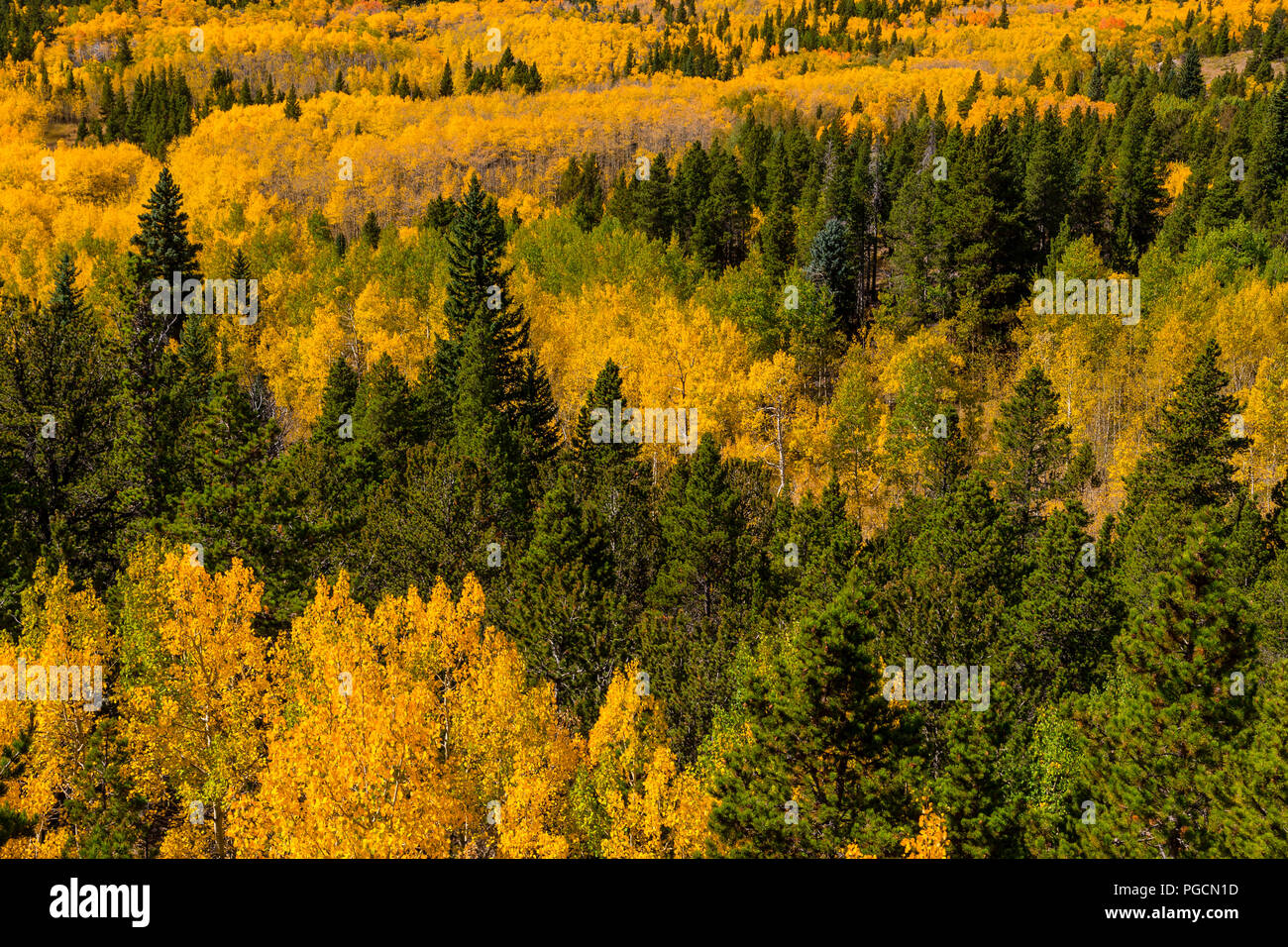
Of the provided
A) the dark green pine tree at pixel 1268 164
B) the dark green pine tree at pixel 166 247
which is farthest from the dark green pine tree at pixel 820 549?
the dark green pine tree at pixel 1268 164

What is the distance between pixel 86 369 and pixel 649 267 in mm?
44996

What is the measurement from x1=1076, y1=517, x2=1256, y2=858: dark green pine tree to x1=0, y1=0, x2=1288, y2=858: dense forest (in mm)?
105

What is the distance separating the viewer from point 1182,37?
154 m

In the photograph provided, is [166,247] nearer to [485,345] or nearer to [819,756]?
[485,345]

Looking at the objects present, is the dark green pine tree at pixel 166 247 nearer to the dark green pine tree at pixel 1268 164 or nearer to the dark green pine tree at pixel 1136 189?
the dark green pine tree at pixel 1136 189

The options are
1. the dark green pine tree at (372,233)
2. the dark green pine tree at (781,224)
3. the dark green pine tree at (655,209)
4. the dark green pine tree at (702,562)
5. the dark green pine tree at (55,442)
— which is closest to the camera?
the dark green pine tree at (55,442)

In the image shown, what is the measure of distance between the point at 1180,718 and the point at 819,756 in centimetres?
861

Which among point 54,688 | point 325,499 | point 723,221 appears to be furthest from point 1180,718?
point 723,221

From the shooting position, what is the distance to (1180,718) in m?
22.0

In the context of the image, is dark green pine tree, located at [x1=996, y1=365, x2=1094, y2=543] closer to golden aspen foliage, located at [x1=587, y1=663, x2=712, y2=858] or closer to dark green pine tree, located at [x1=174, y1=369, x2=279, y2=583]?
golden aspen foliage, located at [x1=587, y1=663, x2=712, y2=858]

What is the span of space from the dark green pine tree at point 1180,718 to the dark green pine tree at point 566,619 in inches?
631

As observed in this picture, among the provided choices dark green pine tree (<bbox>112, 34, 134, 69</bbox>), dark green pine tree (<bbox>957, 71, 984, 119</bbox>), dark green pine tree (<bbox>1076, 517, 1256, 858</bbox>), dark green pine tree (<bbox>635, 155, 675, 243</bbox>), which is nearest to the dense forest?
dark green pine tree (<bbox>1076, 517, 1256, 858</bbox>)

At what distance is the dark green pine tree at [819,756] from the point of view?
2083 cm
